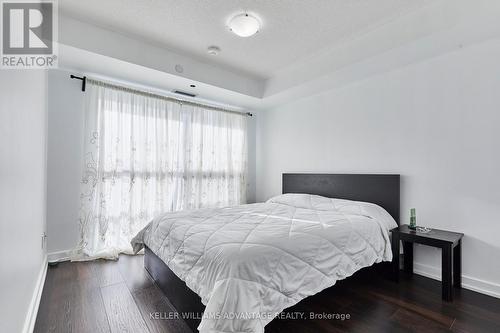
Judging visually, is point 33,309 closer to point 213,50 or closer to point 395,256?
point 213,50

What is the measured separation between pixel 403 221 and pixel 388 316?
127 centimetres

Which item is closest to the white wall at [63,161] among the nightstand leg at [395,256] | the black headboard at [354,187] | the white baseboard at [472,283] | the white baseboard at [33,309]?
the white baseboard at [33,309]

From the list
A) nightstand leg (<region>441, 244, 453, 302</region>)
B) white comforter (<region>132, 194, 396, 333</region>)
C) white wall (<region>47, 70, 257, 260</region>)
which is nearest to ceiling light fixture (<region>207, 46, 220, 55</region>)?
white wall (<region>47, 70, 257, 260</region>)

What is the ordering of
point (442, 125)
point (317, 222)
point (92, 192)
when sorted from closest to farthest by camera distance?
point (317, 222)
point (442, 125)
point (92, 192)

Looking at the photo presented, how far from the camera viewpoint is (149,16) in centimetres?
226

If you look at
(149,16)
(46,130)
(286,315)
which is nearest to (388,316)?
(286,315)

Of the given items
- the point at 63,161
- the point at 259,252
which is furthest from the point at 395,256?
the point at 63,161

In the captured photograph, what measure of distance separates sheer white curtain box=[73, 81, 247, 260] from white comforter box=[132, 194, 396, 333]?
0.73 m

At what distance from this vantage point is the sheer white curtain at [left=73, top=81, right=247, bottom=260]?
295 centimetres

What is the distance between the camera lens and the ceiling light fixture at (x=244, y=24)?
221 cm

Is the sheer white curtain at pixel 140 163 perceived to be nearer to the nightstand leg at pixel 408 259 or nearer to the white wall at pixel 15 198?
the white wall at pixel 15 198

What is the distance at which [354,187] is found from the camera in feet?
10.1

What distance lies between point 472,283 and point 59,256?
435cm

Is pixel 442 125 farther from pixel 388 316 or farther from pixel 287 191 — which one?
pixel 287 191
